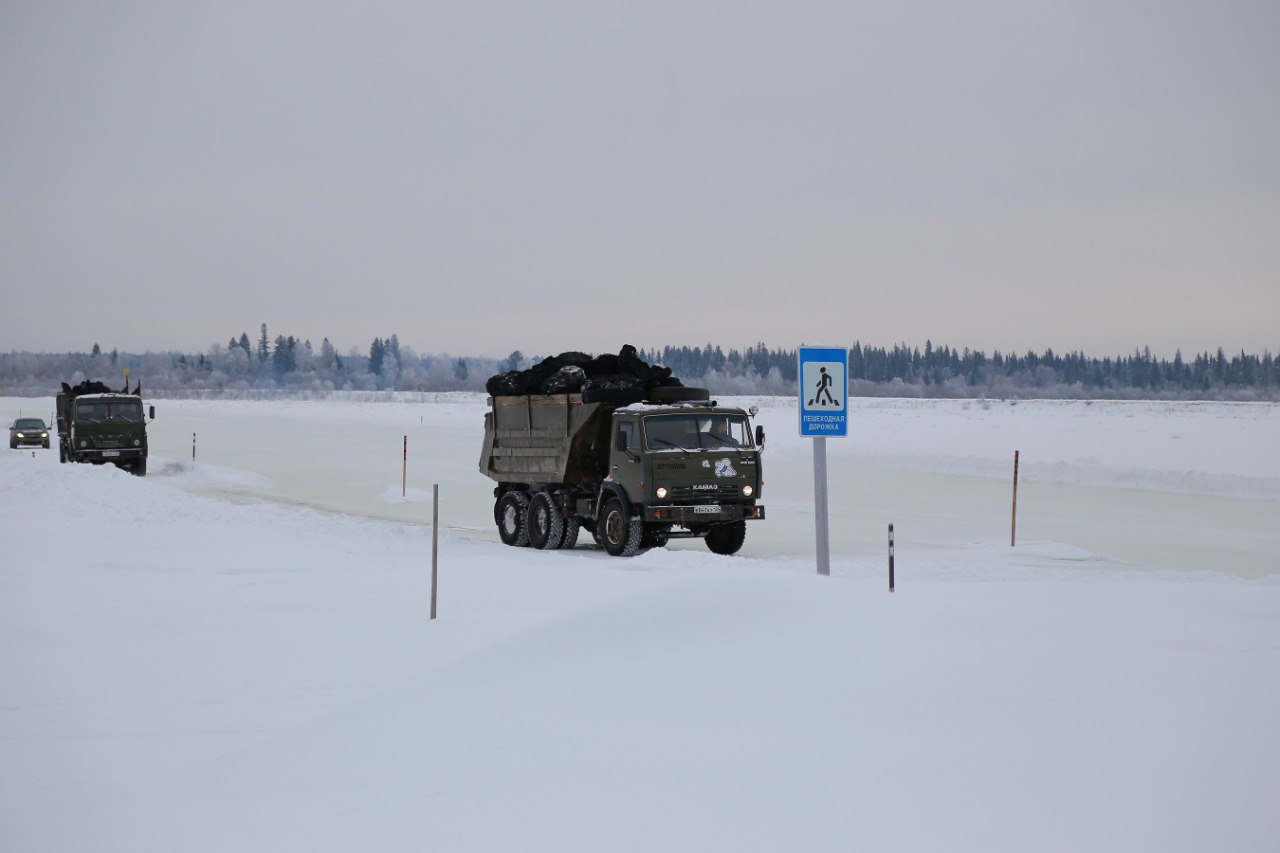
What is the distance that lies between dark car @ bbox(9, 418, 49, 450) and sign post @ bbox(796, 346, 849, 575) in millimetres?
42444

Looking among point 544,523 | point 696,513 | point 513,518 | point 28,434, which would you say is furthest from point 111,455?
point 696,513

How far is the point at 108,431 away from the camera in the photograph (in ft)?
122

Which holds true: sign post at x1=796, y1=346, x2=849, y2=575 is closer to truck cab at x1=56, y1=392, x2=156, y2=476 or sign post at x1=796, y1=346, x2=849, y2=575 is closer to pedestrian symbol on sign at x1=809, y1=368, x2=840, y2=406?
pedestrian symbol on sign at x1=809, y1=368, x2=840, y2=406

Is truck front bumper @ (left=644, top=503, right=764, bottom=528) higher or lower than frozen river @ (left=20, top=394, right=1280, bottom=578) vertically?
higher

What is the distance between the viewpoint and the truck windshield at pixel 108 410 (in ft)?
122

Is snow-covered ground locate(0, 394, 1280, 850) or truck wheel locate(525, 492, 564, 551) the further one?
truck wheel locate(525, 492, 564, 551)

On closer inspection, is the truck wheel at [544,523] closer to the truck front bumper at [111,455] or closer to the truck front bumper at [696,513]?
the truck front bumper at [696,513]

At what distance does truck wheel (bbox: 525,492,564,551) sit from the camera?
21172mm

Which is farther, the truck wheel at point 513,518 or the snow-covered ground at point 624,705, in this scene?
the truck wheel at point 513,518

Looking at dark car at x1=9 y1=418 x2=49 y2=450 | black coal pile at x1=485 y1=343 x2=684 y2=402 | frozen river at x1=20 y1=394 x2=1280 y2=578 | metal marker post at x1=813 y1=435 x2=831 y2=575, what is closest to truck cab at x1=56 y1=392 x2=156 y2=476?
frozen river at x1=20 y1=394 x2=1280 y2=578

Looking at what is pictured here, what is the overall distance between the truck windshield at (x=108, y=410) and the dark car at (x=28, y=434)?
1285cm

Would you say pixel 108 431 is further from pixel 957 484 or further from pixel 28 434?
pixel 957 484

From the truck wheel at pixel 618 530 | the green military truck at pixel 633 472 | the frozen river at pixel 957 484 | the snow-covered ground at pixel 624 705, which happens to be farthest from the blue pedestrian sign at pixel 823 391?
the truck wheel at pixel 618 530

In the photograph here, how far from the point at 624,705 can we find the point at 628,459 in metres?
11.7
